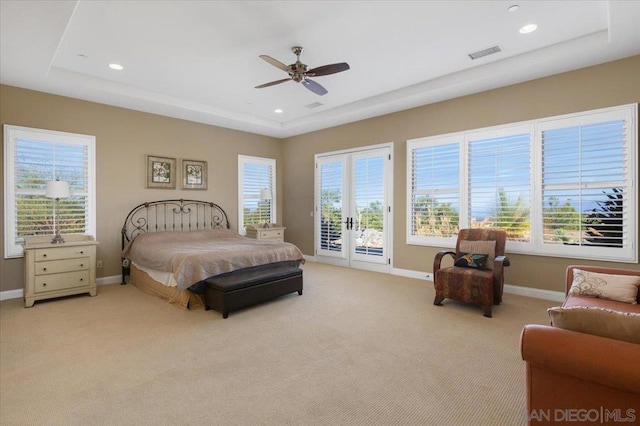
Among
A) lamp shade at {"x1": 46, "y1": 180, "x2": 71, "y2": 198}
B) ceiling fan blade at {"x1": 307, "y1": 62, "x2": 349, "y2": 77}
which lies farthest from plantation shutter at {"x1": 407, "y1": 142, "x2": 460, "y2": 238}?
lamp shade at {"x1": 46, "y1": 180, "x2": 71, "y2": 198}

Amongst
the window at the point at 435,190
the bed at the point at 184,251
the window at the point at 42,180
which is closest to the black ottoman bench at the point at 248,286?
the bed at the point at 184,251

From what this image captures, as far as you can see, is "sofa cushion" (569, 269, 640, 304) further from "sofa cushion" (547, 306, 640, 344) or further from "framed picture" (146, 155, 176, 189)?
"framed picture" (146, 155, 176, 189)

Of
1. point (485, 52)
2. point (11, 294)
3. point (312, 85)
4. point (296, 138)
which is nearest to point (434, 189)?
point (485, 52)

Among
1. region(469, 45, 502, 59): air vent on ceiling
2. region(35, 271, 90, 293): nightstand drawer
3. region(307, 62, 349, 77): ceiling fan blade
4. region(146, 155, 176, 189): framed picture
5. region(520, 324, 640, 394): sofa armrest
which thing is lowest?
region(35, 271, 90, 293): nightstand drawer

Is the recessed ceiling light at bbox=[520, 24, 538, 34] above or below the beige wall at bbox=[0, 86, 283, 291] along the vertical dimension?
above

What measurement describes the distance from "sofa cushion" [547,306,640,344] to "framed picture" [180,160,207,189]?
616 cm

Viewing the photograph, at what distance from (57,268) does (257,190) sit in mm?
4023

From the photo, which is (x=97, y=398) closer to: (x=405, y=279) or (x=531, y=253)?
(x=405, y=279)

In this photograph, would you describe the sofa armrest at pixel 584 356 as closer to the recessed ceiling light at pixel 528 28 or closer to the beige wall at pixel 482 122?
the recessed ceiling light at pixel 528 28

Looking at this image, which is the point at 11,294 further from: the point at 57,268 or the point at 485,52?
the point at 485,52

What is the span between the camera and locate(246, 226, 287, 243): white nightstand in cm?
682

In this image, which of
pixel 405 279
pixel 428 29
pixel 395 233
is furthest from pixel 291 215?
pixel 428 29

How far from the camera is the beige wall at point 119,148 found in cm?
457

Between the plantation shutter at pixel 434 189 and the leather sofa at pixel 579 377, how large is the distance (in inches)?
155
